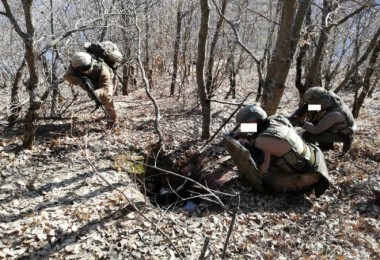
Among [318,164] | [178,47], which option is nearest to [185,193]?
[318,164]

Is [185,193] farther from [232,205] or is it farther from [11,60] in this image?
[11,60]

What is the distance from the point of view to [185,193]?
233 inches

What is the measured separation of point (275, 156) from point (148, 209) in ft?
6.52

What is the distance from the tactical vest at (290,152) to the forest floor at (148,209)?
595mm

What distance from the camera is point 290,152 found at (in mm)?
4773

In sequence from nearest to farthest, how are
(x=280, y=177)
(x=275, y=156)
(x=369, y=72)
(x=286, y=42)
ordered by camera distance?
(x=275, y=156) < (x=280, y=177) < (x=286, y=42) < (x=369, y=72)

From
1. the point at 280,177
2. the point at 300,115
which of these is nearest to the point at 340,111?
the point at 300,115

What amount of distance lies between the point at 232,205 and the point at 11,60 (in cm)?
1200

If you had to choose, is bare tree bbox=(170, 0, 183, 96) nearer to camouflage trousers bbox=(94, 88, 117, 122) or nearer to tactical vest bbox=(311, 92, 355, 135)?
camouflage trousers bbox=(94, 88, 117, 122)

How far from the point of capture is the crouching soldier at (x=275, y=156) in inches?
185

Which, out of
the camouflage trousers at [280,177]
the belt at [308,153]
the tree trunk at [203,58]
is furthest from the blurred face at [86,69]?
the belt at [308,153]

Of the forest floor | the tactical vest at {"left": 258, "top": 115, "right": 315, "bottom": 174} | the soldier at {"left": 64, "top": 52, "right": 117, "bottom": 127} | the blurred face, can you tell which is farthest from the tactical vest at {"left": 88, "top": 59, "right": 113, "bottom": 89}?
the tactical vest at {"left": 258, "top": 115, "right": 315, "bottom": 174}

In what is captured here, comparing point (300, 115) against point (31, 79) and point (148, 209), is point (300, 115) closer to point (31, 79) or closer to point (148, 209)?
point (148, 209)

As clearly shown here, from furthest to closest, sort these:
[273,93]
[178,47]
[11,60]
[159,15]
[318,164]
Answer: [159,15], [11,60], [178,47], [273,93], [318,164]
